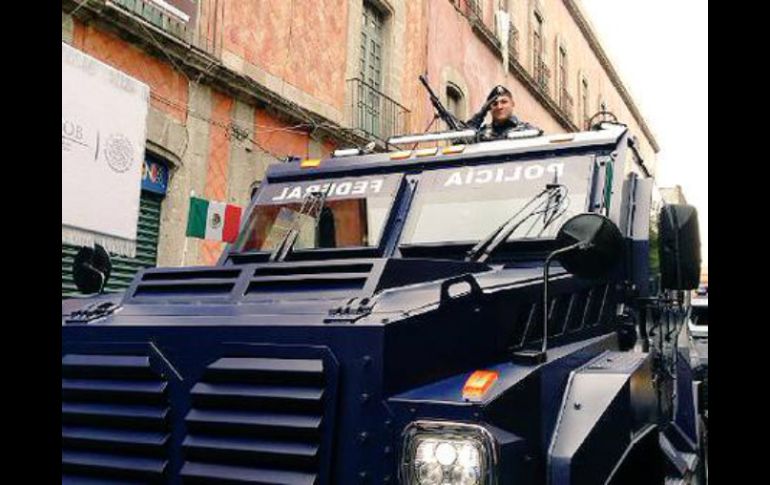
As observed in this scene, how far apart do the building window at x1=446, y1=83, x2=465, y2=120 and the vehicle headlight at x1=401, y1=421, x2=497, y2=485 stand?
1517 cm

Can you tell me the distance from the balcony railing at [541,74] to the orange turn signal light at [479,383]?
2058 centimetres

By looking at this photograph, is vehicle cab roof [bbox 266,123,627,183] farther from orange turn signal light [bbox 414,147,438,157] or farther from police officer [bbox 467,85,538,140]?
police officer [bbox 467,85,538,140]

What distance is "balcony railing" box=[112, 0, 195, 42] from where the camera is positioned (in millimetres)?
8961

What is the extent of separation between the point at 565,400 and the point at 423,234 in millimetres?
1379

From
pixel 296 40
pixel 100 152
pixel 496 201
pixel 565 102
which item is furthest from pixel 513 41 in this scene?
pixel 496 201

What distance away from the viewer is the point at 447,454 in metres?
2.21

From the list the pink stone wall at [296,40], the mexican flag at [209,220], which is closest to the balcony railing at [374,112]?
the pink stone wall at [296,40]

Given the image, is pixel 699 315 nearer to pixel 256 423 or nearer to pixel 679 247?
pixel 679 247

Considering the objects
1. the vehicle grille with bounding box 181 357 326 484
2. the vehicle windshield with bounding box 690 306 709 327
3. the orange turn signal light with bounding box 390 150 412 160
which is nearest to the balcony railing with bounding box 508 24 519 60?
the vehicle windshield with bounding box 690 306 709 327
